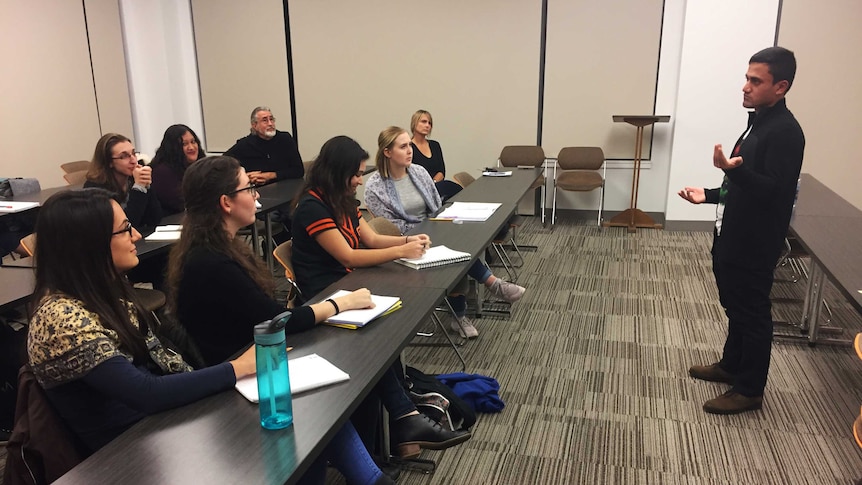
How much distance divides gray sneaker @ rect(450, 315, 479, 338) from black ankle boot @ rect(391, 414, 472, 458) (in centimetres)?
139

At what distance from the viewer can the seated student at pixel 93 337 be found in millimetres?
1375

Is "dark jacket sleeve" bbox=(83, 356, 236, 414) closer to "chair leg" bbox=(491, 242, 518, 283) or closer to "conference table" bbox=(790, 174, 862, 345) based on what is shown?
"conference table" bbox=(790, 174, 862, 345)

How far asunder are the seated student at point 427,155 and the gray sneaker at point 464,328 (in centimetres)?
145

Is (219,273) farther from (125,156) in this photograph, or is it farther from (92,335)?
(125,156)

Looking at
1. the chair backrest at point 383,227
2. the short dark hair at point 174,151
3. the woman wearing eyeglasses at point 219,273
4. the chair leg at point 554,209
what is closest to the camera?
the woman wearing eyeglasses at point 219,273

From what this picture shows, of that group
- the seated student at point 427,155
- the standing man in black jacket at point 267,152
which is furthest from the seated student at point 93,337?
the standing man in black jacket at point 267,152

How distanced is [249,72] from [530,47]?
3.31 meters

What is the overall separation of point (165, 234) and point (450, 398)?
72.7 inches

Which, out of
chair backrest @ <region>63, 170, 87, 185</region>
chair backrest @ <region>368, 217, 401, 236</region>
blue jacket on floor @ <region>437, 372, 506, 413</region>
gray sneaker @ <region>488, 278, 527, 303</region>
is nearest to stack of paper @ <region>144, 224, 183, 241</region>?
chair backrest @ <region>368, 217, 401, 236</region>

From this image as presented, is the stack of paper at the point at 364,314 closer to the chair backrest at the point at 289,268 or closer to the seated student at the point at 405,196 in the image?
the chair backrest at the point at 289,268

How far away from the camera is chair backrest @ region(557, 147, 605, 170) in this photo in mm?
6344

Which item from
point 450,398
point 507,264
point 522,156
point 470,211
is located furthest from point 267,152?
point 450,398

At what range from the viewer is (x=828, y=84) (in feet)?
18.6

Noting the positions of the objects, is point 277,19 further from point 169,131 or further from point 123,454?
point 123,454
